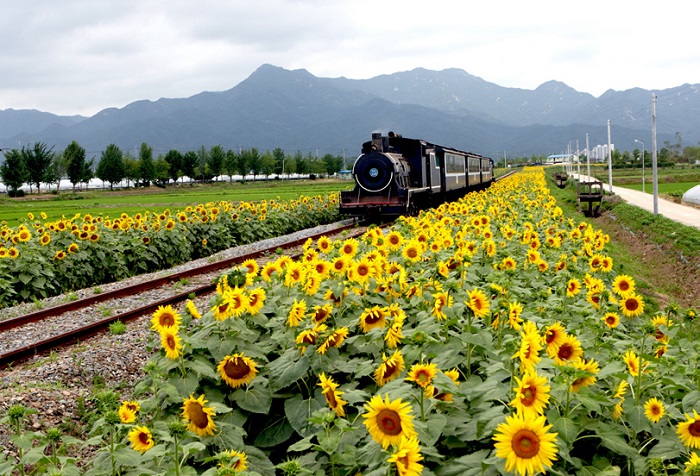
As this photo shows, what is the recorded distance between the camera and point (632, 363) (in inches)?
133

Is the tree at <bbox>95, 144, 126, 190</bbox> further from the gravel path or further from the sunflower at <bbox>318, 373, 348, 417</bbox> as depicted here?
the sunflower at <bbox>318, 373, 348, 417</bbox>

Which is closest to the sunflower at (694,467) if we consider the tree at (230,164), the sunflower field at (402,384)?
the sunflower field at (402,384)

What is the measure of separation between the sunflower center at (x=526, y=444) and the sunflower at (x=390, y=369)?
114 centimetres

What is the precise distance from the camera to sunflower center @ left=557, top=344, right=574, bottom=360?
325 cm

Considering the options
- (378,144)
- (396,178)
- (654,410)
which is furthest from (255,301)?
(378,144)

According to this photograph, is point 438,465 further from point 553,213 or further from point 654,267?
point 654,267

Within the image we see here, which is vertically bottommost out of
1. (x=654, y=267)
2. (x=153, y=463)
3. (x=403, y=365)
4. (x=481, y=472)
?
(x=654, y=267)

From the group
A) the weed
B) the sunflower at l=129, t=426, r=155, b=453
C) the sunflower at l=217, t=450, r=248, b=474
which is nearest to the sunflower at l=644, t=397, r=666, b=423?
the sunflower at l=217, t=450, r=248, b=474

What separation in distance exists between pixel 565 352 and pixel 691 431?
700 millimetres

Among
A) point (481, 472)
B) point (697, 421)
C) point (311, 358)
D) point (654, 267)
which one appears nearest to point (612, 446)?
point (697, 421)

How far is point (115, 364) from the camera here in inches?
285

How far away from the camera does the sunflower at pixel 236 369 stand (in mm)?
3893

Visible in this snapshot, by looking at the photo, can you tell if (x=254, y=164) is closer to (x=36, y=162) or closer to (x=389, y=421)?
(x=36, y=162)

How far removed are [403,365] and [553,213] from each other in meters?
10.4
